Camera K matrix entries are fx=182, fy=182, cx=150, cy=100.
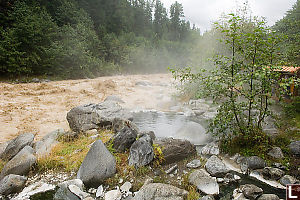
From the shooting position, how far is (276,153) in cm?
498

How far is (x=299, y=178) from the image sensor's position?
4.16 metres

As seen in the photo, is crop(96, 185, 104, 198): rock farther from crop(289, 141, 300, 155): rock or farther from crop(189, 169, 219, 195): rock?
crop(289, 141, 300, 155): rock

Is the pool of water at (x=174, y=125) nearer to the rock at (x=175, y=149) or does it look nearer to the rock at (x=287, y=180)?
the rock at (x=175, y=149)

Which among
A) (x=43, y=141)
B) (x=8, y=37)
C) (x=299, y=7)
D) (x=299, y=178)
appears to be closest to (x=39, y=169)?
(x=43, y=141)

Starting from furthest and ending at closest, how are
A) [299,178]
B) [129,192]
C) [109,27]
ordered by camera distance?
[109,27], [299,178], [129,192]

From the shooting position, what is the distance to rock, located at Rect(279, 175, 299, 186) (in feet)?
13.2

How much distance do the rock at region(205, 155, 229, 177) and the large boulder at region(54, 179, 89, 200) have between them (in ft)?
9.59

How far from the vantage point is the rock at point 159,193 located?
3408 millimetres

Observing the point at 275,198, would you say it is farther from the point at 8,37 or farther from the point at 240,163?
the point at 8,37

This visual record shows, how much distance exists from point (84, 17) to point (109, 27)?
46.8 ft

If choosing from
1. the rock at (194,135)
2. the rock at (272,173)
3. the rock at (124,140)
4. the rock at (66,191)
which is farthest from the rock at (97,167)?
the rock at (272,173)

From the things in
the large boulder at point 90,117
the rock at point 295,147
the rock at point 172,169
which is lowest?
the rock at point 172,169

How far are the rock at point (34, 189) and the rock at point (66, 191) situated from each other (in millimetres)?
220

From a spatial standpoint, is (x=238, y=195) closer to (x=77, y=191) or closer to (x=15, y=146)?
(x=77, y=191)
